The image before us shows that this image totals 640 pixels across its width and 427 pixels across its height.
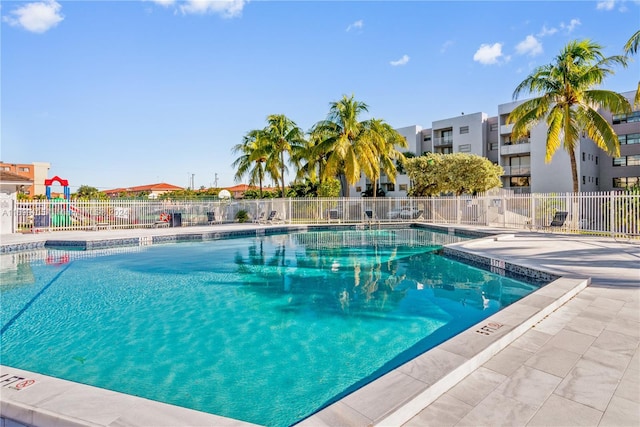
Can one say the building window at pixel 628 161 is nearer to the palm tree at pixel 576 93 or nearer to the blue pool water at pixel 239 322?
the palm tree at pixel 576 93

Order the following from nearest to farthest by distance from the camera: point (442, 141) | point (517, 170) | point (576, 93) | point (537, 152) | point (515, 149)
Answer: point (576, 93), point (537, 152), point (515, 149), point (517, 170), point (442, 141)

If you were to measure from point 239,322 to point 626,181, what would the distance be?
40637mm

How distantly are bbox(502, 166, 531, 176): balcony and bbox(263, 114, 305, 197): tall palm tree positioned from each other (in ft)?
74.2

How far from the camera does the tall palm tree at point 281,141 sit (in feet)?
85.8

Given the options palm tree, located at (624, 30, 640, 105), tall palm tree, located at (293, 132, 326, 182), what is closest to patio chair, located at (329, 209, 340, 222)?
tall palm tree, located at (293, 132, 326, 182)

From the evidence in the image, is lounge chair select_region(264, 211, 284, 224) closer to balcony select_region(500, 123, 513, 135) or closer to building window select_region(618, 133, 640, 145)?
balcony select_region(500, 123, 513, 135)

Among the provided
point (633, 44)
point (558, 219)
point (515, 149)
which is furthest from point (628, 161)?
point (633, 44)

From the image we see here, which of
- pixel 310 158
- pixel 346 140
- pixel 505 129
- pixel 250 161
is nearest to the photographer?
pixel 346 140

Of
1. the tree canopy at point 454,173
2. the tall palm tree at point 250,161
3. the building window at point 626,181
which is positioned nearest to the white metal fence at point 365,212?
the tree canopy at point 454,173

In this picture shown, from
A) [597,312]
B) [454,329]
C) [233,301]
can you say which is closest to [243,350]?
[233,301]

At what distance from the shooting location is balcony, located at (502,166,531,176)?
117ft

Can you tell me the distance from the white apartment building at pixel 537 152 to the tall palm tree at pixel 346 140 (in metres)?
13.5

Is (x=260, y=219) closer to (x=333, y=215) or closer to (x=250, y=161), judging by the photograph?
(x=333, y=215)

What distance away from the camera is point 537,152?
33.8m
